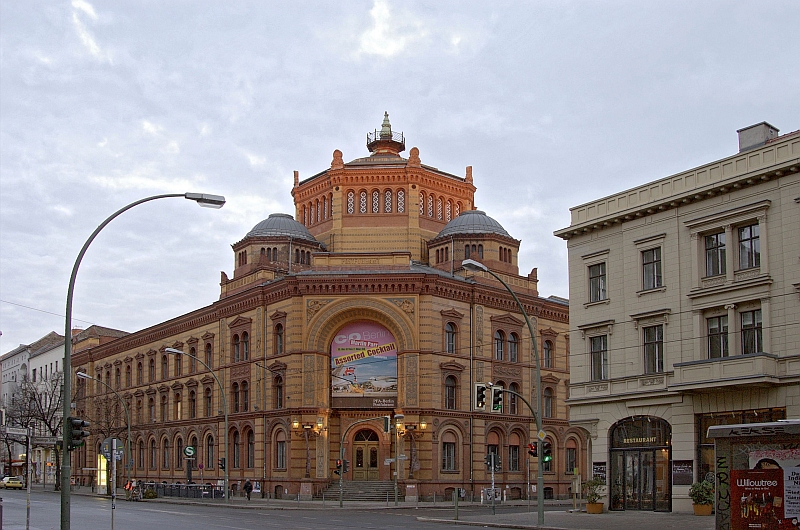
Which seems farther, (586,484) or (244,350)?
(244,350)

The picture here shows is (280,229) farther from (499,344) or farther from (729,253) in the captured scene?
(729,253)

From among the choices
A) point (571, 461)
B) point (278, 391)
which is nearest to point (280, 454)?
point (278, 391)

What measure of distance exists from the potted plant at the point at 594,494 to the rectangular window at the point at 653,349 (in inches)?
205

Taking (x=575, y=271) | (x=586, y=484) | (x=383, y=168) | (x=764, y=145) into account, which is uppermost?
(x=383, y=168)

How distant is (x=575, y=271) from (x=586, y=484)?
9.50 m

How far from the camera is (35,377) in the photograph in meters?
116

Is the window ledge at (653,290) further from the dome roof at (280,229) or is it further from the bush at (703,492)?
the dome roof at (280,229)

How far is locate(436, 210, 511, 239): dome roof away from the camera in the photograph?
69.8 m

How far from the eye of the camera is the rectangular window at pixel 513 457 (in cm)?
6481

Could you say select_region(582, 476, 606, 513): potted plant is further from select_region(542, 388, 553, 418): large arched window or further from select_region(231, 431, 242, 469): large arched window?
select_region(231, 431, 242, 469): large arched window

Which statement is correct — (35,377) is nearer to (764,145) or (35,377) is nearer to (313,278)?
(313,278)

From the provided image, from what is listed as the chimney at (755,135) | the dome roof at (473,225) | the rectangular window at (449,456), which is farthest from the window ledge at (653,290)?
the dome roof at (473,225)

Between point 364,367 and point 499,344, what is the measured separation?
1003cm

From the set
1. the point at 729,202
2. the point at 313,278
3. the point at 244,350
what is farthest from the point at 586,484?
the point at 244,350
